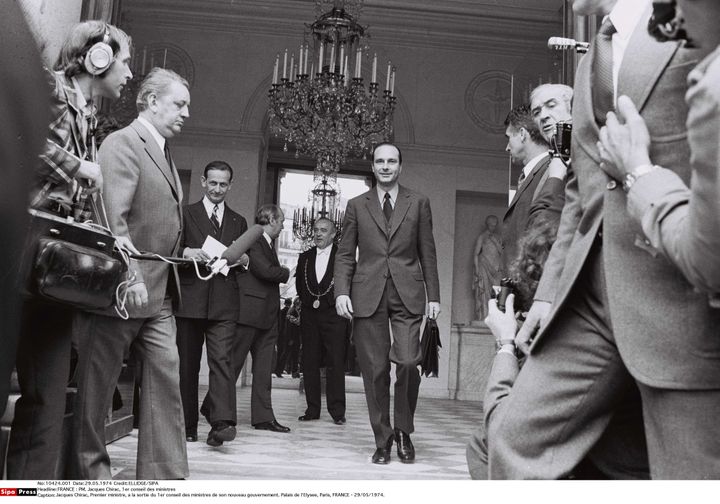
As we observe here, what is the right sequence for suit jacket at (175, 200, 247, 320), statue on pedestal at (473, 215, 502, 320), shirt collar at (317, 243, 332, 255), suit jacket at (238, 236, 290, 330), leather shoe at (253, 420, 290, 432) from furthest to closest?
statue on pedestal at (473, 215, 502, 320) < shirt collar at (317, 243, 332, 255) < suit jacket at (238, 236, 290, 330) < leather shoe at (253, 420, 290, 432) < suit jacket at (175, 200, 247, 320)

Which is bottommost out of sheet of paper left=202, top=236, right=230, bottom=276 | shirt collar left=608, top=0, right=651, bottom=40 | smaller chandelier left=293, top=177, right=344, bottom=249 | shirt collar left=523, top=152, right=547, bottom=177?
sheet of paper left=202, top=236, right=230, bottom=276

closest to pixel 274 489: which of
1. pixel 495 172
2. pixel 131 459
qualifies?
pixel 131 459

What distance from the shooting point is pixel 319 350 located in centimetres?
792

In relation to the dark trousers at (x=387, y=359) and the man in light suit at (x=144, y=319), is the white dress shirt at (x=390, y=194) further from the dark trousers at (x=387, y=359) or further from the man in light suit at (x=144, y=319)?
the man in light suit at (x=144, y=319)

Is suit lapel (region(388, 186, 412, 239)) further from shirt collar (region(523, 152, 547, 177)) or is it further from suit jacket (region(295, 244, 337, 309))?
suit jacket (region(295, 244, 337, 309))

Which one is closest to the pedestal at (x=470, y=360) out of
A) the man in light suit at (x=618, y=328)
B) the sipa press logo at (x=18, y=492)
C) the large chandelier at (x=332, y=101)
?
the large chandelier at (x=332, y=101)

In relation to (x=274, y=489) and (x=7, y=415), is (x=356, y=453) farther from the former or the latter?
(x=274, y=489)

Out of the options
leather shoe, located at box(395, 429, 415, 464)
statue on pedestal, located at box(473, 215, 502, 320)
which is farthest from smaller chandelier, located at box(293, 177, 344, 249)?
leather shoe, located at box(395, 429, 415, 464)

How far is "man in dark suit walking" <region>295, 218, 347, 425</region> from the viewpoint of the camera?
24.7 ft

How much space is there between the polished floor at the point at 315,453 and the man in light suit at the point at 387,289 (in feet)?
0.92

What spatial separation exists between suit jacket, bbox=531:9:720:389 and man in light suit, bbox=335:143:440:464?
341 centimetres

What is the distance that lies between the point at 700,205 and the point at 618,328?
0.35 m

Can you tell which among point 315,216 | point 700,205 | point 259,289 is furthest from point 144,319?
point 315,216

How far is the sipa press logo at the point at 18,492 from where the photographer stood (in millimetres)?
1649
